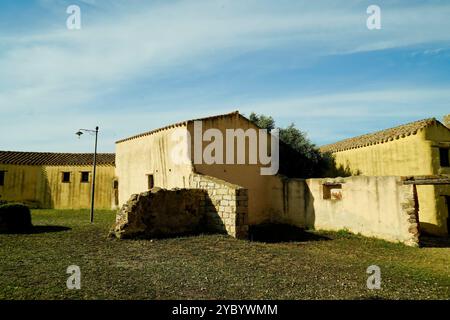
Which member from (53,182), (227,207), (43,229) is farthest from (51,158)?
(227,207)

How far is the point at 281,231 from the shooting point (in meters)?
13.5

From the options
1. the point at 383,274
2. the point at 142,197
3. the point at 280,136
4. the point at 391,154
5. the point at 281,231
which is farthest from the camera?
the point at 280,136

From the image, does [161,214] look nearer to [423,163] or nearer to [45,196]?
[423,163]

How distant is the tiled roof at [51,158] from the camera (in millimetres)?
24594

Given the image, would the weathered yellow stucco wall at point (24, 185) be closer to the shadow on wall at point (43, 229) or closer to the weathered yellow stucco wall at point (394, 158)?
the shadow on wall at point (43, 229)

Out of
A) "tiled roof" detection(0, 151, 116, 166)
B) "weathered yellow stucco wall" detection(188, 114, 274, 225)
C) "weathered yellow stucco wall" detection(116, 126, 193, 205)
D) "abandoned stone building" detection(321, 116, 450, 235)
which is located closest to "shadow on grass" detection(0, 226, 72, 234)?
"weathered yellow stucco wall" detection(116, 126, 193, 205)

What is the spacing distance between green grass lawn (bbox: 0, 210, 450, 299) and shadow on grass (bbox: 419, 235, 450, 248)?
44cm

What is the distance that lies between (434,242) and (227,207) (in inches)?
303

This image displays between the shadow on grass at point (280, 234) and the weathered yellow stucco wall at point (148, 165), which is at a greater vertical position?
the weathered yellow stucco wall at point (148, 165)

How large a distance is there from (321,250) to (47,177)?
74.9 feet

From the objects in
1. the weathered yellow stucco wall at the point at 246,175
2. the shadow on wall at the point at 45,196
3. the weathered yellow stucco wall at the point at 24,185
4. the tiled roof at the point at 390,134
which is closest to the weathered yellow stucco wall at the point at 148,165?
the weathered yellow stucco wall at the point at 246,175

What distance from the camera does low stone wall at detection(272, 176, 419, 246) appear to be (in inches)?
420
